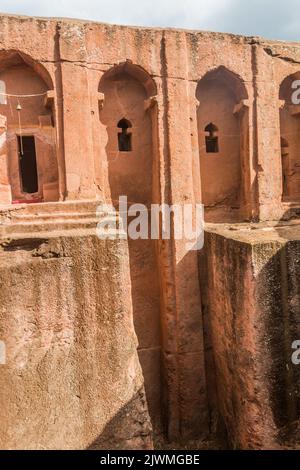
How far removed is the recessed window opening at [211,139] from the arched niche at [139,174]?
48.3 inches

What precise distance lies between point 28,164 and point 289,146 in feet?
17.3

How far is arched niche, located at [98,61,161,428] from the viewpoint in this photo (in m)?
7.19

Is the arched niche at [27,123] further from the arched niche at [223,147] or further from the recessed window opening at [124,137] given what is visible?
the arched niche at [223,147]

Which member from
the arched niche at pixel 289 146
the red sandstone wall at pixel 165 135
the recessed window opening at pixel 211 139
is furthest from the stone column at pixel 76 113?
the arched niche at pixel 289 146

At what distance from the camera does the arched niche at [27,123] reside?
666cm

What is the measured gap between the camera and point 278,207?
7.81m

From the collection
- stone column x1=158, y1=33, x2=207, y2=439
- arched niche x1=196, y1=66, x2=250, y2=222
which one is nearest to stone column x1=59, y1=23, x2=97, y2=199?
stone column x1=158, y1=33, x2=207, y2=439

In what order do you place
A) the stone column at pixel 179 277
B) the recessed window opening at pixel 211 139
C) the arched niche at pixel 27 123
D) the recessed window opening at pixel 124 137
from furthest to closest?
the recessed window opening at pixel 211 139 < the recessed window opening at pixel 124 137 < the stone column at pixel 179 277 < the arched niche at pixel 27 123

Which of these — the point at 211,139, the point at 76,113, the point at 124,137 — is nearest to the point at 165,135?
the point at 124,137

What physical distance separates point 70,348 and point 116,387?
51 cm
